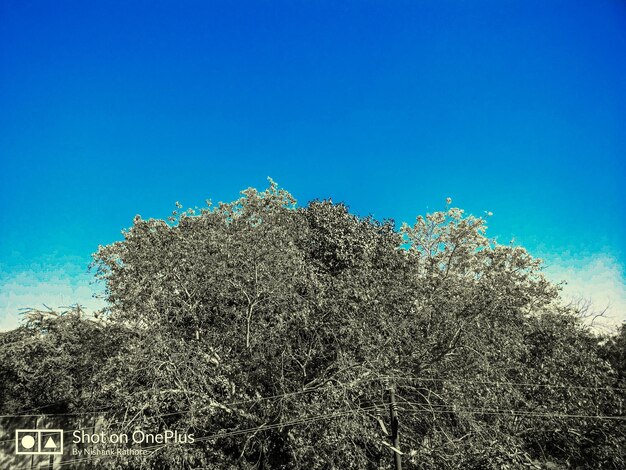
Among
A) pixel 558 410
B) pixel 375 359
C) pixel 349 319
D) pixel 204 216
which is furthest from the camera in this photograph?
pixel 204 216

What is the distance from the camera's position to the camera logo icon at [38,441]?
1213 cm

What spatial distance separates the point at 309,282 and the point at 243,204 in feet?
16.2

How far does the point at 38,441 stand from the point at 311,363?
873 cm

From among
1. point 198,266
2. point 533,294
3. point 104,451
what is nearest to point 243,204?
point 198,266

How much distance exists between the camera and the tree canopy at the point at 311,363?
8.80 metres

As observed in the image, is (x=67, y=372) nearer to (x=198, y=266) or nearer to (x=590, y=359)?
(x=198, y=266)

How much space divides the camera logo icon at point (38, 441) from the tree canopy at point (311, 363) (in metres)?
1.03

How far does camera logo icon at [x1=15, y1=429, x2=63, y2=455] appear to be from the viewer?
478 inches

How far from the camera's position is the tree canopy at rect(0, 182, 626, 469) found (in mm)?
8797

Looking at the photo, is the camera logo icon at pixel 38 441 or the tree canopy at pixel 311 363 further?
the camera logo icon at pixel 38 441

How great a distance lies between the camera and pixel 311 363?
11.1 m

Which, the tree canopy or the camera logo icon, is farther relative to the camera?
the camera logo icon

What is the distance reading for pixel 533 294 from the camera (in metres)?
15.0

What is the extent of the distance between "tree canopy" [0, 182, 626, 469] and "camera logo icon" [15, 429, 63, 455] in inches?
40.6
